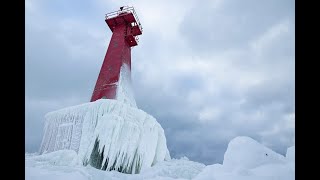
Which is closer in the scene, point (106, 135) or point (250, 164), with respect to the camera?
point (250, 164)

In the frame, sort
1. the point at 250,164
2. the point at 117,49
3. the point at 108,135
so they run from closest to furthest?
the point at 250,164 < the point at 108,135 < the point at 117,49

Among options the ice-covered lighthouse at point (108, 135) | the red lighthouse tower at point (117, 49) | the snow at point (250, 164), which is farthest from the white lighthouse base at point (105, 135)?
the snow at point (250, 164)

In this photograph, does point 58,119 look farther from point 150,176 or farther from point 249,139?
point 249,139

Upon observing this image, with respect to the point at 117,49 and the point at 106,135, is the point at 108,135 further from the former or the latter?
the point at 117,49

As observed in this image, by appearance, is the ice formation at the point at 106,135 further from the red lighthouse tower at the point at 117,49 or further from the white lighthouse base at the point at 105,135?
the red lighthouse tower at the point at 117,49

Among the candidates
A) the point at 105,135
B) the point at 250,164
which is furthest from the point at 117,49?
the point at 250,164

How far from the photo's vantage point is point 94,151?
1412 centimetres

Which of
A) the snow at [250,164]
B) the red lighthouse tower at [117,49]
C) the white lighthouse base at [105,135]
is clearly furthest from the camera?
the red lighthouse tower at [117,49]

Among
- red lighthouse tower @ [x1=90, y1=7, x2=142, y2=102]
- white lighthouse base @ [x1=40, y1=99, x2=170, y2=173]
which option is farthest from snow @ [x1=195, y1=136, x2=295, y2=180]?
red lighthouse tower @ [x1=90, y1=7, x2=142, y2=102]

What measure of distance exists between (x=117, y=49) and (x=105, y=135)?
7837mm

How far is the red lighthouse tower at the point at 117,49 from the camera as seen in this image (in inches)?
720

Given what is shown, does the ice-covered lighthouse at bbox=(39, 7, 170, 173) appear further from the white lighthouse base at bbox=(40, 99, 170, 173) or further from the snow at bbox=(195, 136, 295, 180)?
the snow at bbox=(195, 136, 295, 180)

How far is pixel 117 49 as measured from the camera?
20078 mm
